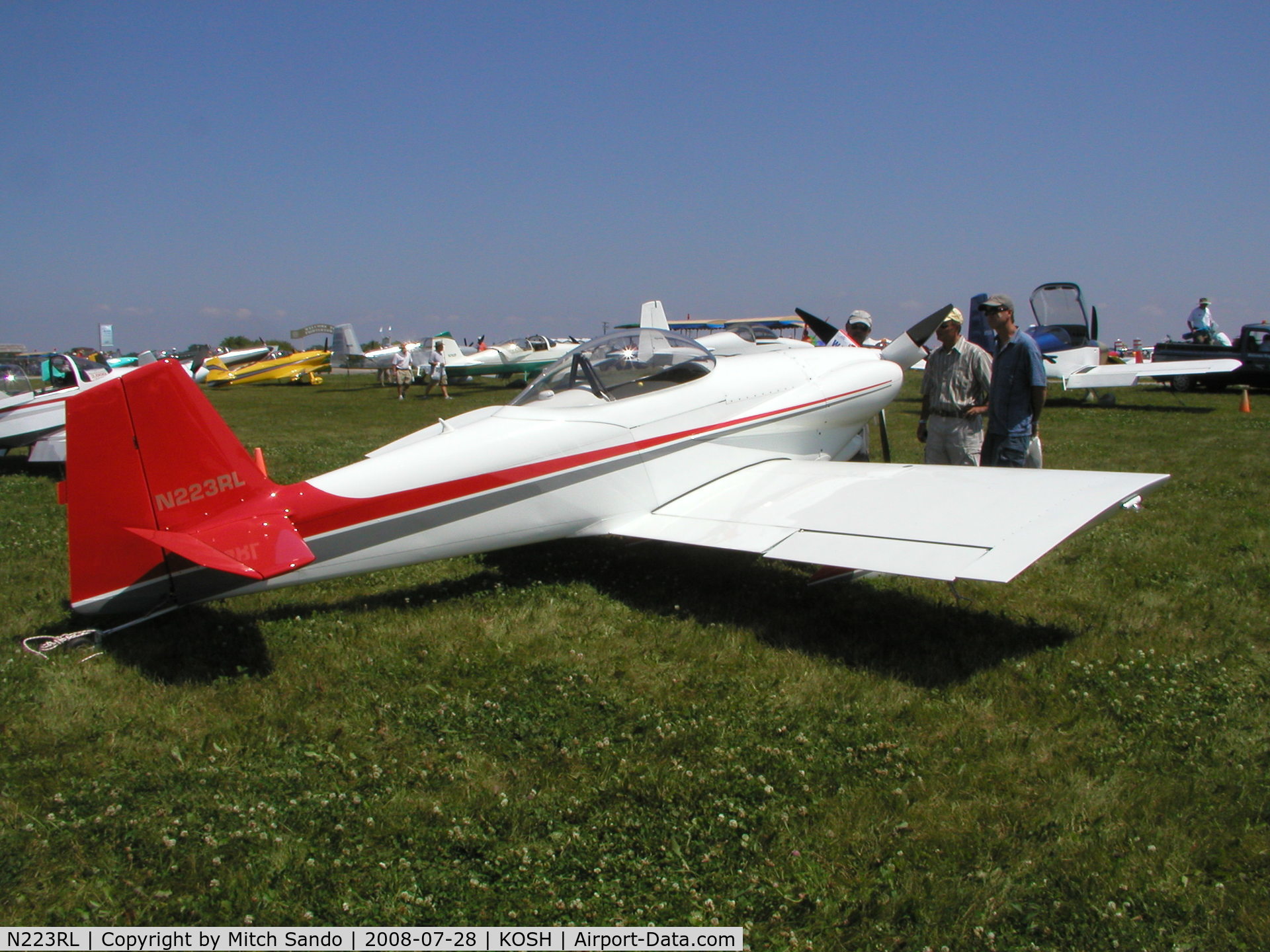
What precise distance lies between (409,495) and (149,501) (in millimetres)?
1278

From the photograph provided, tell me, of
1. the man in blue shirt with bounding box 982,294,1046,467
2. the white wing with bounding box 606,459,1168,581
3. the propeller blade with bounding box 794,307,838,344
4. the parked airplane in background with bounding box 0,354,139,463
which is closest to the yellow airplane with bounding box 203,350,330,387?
the parked airplane in background with bounding box 0,354,139,463

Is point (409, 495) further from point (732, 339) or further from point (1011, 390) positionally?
point (732, 339)

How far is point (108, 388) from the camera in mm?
3826

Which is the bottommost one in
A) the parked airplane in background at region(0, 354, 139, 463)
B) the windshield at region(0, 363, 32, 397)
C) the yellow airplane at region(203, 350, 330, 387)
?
the parked airplane in background at region(0, 354, 139, 463)

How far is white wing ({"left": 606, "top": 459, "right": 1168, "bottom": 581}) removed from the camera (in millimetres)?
4023

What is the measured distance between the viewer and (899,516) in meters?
4.59

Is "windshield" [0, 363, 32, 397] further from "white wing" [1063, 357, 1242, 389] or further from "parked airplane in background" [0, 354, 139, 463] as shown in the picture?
"white wing" [1063, 357, 1242, 389]

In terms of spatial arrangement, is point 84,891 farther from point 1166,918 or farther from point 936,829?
point 1166,918

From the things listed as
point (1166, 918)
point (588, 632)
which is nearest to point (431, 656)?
point (588, 632)

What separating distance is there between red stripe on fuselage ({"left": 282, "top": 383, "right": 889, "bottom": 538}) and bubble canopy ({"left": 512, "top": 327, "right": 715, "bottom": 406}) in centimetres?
44

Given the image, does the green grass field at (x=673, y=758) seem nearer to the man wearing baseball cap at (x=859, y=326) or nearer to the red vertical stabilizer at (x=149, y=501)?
the red vertical stabilizer at (x=149, y=501)

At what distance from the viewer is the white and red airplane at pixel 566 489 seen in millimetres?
3873

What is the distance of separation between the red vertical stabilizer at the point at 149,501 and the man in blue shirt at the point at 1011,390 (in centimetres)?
464

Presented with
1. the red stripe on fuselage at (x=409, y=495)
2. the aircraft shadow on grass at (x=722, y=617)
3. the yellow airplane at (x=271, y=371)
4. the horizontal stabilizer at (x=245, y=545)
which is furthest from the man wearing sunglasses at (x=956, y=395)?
the yellow airplane at (x=271, y=371)
